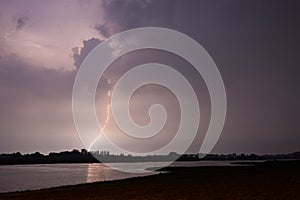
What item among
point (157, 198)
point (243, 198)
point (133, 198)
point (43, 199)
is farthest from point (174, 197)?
point (43, 199)

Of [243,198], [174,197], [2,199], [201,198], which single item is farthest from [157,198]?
[2,199]

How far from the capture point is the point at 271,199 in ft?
68.5

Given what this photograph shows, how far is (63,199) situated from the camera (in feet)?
88.9

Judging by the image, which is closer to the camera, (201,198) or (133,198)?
(201,198)

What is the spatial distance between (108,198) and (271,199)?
10566mm

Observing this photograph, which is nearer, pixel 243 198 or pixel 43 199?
pixel 243 198

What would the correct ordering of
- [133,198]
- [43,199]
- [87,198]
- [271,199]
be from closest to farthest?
[271,199], [133,198], [87,198], [43,199]

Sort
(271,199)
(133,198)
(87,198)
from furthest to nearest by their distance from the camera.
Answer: (87,198), (133,198), (271,199)

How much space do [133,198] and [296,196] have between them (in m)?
9.98

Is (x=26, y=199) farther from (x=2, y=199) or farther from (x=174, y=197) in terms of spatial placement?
(x=174, y=197)

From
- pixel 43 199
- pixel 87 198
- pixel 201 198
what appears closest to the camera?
pixel 201 198

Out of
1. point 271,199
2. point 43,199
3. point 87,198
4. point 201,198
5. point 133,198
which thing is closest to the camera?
point 271,199

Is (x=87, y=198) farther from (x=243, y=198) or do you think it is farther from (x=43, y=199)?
(x=243, y=198)

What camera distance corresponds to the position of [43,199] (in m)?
28.5
